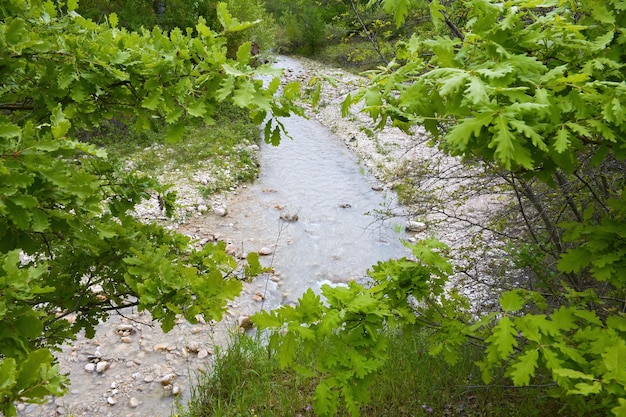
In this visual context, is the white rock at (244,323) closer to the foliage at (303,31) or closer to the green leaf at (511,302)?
the green leaf at (511,302)

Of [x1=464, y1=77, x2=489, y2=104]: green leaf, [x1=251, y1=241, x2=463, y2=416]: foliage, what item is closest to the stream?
[x1=251, y1=241, x2=463, y2=416]: foliage

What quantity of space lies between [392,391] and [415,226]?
13.7ft

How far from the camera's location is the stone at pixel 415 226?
282 inches

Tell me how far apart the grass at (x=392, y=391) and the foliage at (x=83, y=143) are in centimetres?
198

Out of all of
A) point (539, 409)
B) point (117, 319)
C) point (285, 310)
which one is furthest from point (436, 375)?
point (117, 319)

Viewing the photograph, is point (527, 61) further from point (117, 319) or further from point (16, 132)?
point (117, 319)

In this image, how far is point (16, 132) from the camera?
1190 mm

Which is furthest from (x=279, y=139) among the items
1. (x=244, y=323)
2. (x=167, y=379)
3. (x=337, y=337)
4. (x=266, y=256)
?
(x=266, y=256)

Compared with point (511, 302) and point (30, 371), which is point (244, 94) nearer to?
point (30, 371)

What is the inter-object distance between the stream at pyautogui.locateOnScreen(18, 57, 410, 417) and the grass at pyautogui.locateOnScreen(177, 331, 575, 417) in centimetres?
45

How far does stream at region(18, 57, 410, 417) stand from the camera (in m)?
4.11

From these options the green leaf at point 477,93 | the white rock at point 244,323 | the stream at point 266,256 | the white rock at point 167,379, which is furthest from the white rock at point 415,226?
the green leaf at point 477,93

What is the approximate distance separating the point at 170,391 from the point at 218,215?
3.97 meters

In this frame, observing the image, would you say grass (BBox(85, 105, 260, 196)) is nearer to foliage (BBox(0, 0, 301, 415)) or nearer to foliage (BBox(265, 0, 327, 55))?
foliage (BBox(0, 0, 301, 415))
